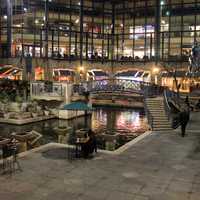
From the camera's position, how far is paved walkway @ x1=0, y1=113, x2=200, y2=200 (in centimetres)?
1235

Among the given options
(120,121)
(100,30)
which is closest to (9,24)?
(100,30)

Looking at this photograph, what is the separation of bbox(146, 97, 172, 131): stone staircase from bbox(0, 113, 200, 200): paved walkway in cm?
668

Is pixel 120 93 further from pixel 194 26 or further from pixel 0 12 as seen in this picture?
pixel 0 12

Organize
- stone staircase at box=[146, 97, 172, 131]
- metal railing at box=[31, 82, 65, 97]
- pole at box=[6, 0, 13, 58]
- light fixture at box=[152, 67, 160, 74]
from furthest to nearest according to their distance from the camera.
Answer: pole at box=[6, 0, 13, 58] → light fixture at box=[152, 67, 160, 74] → metal railing at box=[31, 82, 65, 97] → stone staircase at box=[146, 97, 172, 131]

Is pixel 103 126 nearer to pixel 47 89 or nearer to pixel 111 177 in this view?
pixel 47 89

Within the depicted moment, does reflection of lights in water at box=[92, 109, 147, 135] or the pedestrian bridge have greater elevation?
the pedestrian bridge

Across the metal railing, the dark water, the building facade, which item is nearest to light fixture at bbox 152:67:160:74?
the building facade

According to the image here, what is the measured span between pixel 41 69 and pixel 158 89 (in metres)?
20.0

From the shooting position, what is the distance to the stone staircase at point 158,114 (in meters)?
26.0

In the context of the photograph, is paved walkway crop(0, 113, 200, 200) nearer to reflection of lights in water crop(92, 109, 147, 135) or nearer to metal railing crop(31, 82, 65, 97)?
reflection of lights in water crop(92, 109, 147, 135)

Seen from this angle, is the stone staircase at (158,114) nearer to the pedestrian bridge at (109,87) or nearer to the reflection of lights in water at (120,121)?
the reflection of lights in water at (120,121)

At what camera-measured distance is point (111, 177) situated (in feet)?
46.3

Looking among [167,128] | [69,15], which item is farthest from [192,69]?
[69,15]

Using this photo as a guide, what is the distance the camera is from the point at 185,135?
76.4 ft
